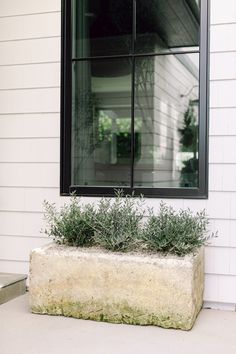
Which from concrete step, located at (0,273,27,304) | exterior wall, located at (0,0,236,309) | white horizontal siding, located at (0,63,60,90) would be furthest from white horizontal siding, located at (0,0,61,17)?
concrete step, located at (0,273,27,304)

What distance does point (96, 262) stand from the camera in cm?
271

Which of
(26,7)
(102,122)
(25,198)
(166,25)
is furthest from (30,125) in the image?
(102,122)

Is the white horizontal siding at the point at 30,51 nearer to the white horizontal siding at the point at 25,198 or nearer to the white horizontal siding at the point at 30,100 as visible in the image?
the white horizontal siding at the point at 30,100

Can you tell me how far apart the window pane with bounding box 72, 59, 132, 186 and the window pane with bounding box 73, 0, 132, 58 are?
0.13m

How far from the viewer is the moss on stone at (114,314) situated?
2.57 m

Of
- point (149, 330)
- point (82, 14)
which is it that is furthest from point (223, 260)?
point (82, 14)

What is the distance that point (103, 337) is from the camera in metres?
2.44

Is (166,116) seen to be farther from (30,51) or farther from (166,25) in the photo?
(30,51)

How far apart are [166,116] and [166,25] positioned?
2.10 meters

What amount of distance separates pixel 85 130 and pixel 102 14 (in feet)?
3.64

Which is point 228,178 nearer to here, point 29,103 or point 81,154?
point 81,154

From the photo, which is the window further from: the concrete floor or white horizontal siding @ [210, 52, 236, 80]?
the concrete floor

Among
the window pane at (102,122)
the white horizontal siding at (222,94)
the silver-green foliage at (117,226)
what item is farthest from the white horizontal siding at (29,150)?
the white horizontal siding at (222,94)

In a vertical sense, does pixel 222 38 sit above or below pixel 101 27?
below
